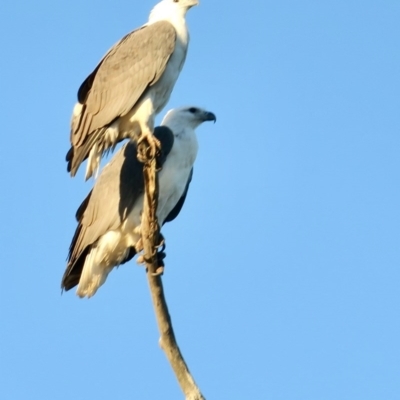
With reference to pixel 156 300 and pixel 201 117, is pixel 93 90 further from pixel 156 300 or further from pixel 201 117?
pixel 156 300

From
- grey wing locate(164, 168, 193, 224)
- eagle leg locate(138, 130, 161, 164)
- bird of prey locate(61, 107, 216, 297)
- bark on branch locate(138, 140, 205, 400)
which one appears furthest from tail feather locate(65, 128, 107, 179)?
grey wing locate(164, 168, 193, 224)

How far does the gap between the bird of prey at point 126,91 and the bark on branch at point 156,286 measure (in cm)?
73

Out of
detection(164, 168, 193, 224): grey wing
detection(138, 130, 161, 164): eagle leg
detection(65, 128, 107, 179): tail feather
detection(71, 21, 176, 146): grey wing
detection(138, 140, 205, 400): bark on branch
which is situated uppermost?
detection(71, 21, 176, 146): grey wing

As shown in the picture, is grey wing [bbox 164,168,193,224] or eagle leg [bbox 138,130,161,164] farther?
grey wing [bbox 164,168,193,224]

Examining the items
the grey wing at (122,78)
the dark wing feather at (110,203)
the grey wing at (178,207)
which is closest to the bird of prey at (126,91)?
the grey wing at (122,78)

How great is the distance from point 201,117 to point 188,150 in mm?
786

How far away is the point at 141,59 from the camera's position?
852 cm

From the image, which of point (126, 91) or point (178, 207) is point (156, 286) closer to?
point (126, 91)

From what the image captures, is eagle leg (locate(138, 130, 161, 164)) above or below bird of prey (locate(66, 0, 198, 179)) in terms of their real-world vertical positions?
below

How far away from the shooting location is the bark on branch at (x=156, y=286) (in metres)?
6.70

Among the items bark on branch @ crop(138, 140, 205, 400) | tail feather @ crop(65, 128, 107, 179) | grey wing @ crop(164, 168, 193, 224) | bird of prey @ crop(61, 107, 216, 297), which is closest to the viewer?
bark on branch @ crop(138, 140, 205, 400)

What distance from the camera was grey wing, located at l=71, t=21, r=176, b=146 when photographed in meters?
8.25

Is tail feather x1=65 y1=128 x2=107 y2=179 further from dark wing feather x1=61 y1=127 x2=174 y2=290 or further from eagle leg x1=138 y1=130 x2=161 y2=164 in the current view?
dark wing feather x1=61 y1=127 x2=174 y2=290

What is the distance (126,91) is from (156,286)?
2.14 m
